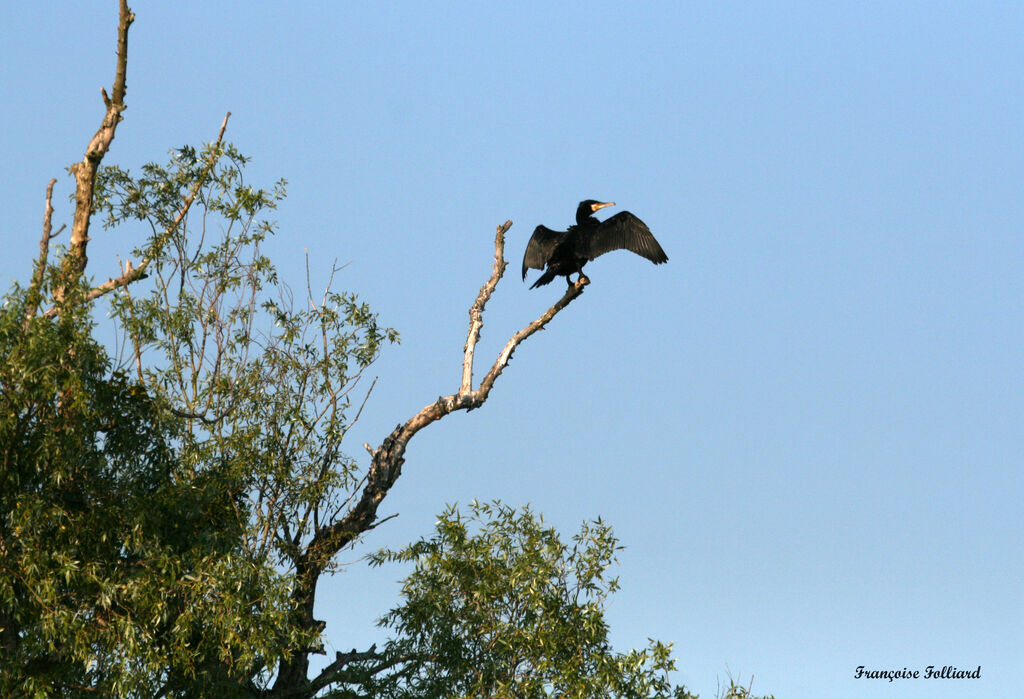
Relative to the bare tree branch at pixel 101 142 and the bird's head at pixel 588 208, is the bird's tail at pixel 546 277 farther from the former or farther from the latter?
the bare tree branch at pixel 101 142

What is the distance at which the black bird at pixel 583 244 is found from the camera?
455 inches

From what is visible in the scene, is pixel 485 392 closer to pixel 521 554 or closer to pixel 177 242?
pixel 521 554

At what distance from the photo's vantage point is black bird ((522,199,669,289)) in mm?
11562

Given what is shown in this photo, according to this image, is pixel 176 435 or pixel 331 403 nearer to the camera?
pixel 176 435

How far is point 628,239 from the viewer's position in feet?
39.3

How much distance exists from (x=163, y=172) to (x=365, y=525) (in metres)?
4.65

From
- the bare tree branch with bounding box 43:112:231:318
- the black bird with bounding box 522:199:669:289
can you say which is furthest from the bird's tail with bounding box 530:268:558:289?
the bare tree branch with bounding box 43:112:231:318

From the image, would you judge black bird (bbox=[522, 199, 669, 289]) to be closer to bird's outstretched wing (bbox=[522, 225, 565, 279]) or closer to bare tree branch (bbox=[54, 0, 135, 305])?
bird's outstretched wing (bbox=[522, 225, 565, 279])

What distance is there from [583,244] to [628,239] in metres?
0.54

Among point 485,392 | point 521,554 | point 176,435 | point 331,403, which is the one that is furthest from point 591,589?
point 176,435

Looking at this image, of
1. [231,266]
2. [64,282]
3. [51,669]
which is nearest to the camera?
[51,669]

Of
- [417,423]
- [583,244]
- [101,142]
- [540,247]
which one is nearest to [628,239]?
[583,244]

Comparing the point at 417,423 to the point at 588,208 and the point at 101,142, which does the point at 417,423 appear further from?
the point at 101,142

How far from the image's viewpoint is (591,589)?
32.7ft
